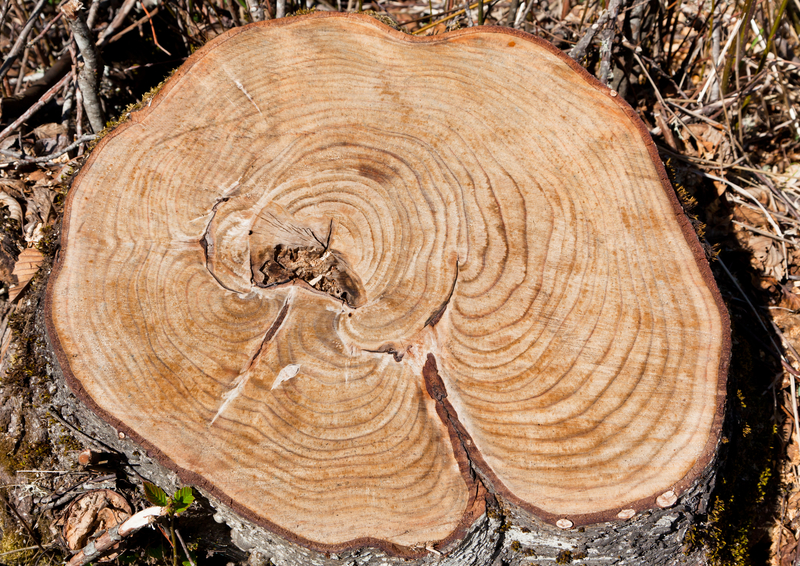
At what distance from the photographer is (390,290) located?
1.60m

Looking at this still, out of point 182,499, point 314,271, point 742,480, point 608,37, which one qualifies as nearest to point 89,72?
point 314,271

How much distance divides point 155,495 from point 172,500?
0.06 m

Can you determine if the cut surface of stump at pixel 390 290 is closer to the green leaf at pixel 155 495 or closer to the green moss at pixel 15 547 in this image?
the green leaf at pixel 155 495

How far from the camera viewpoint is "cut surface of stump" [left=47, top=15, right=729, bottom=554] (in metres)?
1.44

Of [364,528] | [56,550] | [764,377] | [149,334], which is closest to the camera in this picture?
[364,528]

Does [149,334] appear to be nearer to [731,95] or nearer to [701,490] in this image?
[701,490]

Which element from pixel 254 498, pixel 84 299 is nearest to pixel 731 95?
pixel 254 498

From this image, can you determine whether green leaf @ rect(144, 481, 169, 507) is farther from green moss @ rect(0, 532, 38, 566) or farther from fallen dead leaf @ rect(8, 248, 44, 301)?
fallen dead leaf @ rect(8, 248, 44, 301)

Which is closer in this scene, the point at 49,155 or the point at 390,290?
the point at 390,290

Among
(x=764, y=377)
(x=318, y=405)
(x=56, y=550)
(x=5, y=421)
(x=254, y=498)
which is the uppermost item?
(x=318, y=405)

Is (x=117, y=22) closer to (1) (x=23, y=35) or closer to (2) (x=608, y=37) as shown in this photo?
(1) (x=23, y=35)

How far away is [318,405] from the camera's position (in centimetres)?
149

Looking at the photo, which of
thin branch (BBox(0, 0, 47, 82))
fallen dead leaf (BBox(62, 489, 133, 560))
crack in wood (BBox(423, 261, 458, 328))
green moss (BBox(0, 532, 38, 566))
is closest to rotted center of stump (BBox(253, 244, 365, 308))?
crack in wood (BBox(423, 261, 458, 328))

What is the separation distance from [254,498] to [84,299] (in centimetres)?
79
